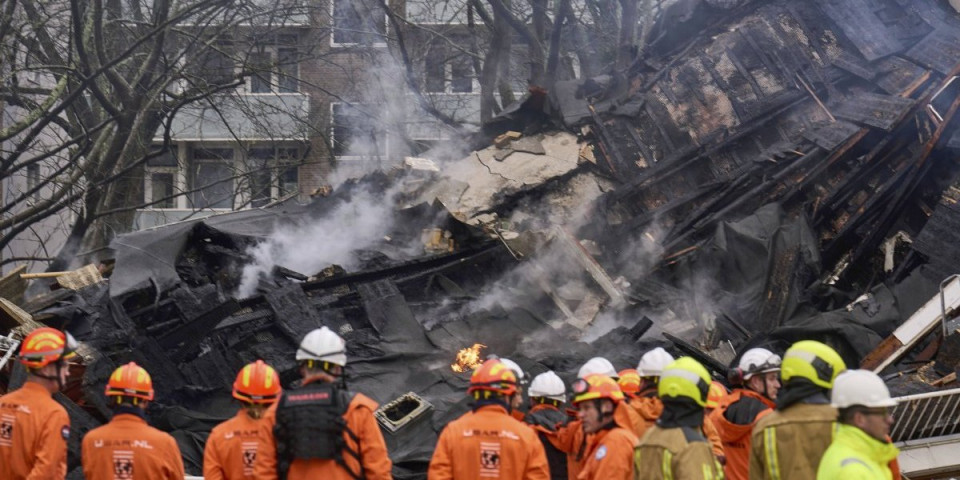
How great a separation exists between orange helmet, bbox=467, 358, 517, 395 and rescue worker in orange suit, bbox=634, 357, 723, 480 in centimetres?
104

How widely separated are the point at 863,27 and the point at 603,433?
11.0 meters

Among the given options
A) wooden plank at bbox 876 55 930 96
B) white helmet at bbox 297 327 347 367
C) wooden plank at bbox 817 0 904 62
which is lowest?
white helmet at bbox 297 327 347 367

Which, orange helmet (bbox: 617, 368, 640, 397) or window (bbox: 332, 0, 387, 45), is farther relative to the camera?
window (bbox: 332, 0, 387, 45)

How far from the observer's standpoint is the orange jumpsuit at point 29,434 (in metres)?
5.63

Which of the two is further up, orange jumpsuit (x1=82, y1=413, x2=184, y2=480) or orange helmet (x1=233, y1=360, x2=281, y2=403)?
orange helmet (x1=233, y1=360, x2=281, y2=403)

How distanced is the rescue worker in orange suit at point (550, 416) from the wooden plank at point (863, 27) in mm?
8941

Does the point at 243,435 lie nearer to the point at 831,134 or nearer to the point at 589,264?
the point at 589,264

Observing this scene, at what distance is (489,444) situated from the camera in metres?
5.25

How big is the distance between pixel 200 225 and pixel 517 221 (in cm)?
432

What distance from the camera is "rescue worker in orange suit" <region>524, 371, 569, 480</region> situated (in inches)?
270

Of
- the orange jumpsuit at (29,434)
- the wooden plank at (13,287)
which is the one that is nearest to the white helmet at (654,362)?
the orange jumpsuit at (29,434)

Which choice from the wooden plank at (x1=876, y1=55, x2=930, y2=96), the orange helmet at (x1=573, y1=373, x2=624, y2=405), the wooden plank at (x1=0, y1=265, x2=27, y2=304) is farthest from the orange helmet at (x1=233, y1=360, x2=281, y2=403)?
the wooden plank at (x1=876, y1=55, x2=930, y2=96)

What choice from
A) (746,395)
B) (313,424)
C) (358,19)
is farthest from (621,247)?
(358,19)

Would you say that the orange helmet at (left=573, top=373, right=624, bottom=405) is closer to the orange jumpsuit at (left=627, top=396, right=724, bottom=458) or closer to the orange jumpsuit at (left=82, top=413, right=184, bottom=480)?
the orange jumpsuit at (left=627, top=396, right=724, bottom=458)
